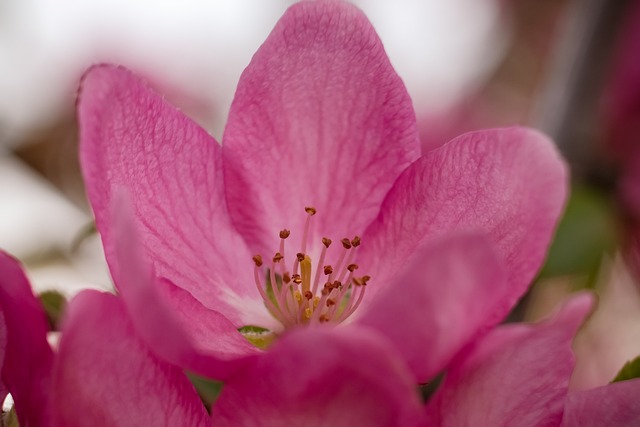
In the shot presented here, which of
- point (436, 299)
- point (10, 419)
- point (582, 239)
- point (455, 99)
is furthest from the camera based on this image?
point (455, 99)

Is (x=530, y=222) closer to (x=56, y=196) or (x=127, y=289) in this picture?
(x=127, y=289)

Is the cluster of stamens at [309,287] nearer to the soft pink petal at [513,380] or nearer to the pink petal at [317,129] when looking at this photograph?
the pink petal at [317,129]

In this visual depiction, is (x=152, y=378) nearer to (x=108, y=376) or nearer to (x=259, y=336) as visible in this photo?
(x=108, y=376)

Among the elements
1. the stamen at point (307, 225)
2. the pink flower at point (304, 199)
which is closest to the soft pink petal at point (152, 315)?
the pink flower at point (304, 199)

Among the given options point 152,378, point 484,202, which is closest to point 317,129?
point 484,202

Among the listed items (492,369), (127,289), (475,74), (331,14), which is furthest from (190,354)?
(475,74)

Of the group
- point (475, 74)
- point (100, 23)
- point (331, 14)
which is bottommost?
point (475, 74)
